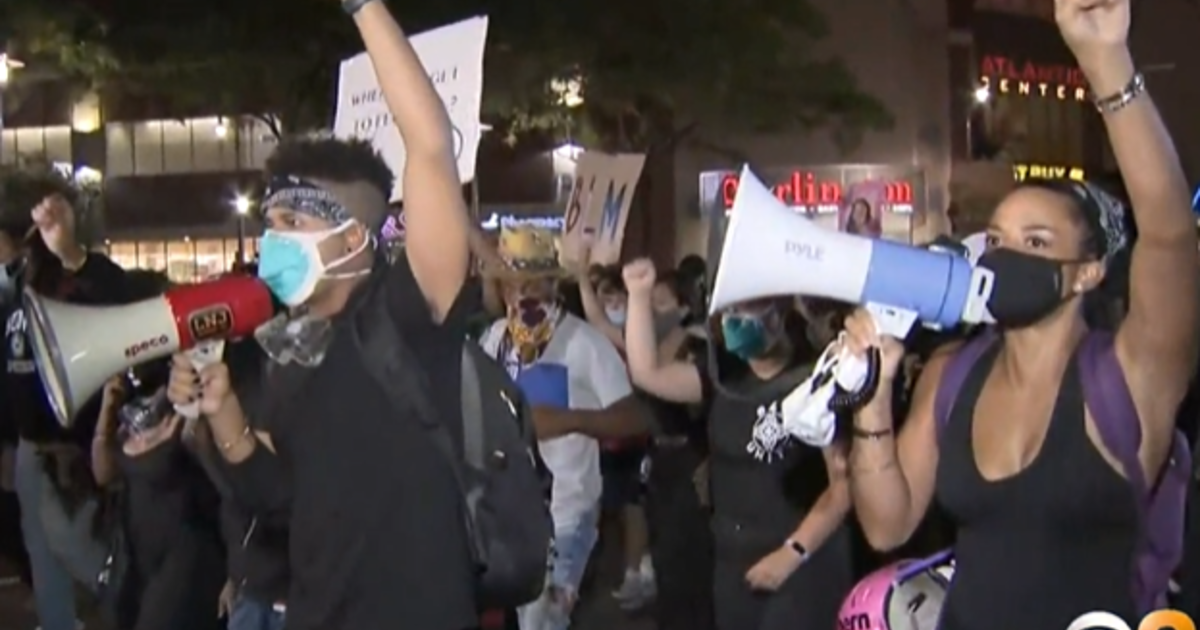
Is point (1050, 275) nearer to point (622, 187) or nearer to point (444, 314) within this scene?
point (444, 314)

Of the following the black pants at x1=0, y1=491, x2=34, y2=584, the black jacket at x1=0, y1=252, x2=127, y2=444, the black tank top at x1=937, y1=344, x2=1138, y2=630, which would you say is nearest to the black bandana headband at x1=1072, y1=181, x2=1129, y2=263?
the black tank top at x1=937, y1=344, x2=1138, y2=630

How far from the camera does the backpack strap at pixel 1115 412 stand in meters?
3.56

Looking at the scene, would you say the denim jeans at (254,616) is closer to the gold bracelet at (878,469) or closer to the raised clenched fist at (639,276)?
the raised clenched fist at (639,276)

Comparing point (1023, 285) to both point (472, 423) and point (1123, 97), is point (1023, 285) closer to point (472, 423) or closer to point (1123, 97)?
point (1123, 97)

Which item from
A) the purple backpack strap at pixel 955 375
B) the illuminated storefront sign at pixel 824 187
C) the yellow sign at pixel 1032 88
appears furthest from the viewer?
the yellow sign at pixel 1032 88

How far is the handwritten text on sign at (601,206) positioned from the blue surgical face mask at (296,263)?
204 inches

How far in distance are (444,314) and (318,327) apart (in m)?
0.38

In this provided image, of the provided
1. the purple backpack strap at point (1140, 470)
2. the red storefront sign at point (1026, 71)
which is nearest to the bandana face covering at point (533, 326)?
the purple backpack strap at point (1140, 470)

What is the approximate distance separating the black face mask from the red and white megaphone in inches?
59.9

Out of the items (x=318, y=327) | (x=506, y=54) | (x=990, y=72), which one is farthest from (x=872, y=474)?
(x=990, y=72)

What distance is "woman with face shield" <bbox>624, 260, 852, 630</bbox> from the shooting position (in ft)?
17.7

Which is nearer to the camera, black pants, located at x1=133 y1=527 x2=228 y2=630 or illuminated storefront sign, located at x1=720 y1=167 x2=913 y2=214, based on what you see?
black pants, located at x1=133 y1=527 x2=228 y2=630

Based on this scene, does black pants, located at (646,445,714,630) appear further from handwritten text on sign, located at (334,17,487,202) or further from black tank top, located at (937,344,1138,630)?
black tank top, located at (937,344,1138,630)

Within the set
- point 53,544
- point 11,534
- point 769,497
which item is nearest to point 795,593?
point 769,497
